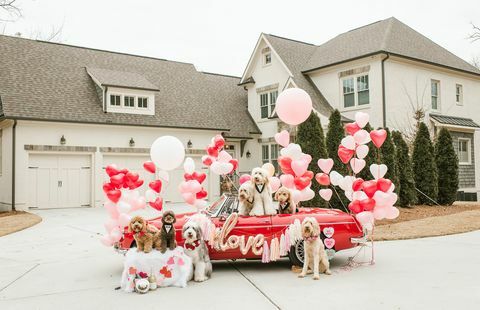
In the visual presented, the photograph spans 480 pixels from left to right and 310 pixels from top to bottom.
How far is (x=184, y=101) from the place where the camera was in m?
23.2

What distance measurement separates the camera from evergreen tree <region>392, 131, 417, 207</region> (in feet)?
51.3

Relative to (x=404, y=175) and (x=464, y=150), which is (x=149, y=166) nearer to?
(x=404, y=175)

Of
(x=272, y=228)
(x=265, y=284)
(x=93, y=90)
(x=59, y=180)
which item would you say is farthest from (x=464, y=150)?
(x=265, y=284)

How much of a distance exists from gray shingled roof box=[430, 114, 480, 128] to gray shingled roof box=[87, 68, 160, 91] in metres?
13.7

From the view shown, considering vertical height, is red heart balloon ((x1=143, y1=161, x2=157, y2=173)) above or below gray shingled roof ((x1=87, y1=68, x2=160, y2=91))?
below

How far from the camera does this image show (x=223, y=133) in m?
22.7

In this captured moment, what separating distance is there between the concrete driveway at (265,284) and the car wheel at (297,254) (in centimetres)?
23

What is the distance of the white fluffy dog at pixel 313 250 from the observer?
6264 millimetres

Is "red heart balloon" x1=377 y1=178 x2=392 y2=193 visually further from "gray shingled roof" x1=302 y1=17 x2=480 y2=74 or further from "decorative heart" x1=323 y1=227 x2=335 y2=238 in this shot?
"gray shingled roof" x1=302 y1=17 x2=480 y2=74

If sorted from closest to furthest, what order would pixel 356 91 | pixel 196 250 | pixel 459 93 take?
pixel 196 250
pixel 356 91
pixel 459 93

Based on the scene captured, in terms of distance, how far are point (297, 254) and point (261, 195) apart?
1.08 meters

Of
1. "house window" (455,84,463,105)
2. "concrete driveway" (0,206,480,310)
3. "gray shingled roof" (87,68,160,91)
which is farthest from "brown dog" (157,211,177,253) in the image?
"house window" (455,84,463,105)

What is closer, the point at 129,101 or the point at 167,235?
the point at 167,235

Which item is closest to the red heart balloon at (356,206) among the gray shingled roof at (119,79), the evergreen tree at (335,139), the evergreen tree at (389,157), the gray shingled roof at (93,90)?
the evergreen tree at (335,139)
